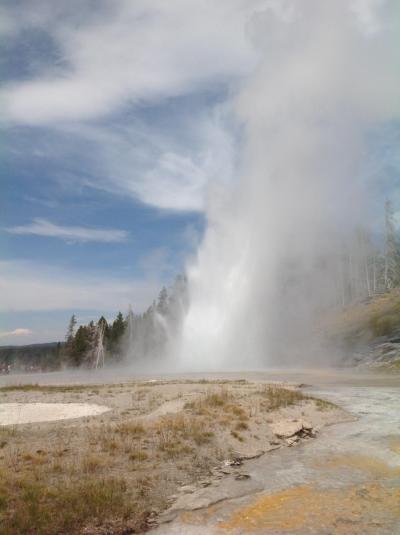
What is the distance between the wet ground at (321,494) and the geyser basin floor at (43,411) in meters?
9.54

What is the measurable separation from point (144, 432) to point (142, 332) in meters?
91.2

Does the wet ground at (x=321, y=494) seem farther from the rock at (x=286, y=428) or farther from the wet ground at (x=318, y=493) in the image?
the rock at (x=286, y=428)

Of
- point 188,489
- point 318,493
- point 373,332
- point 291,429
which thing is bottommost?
point 188,489

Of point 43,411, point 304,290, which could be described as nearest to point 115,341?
point 304,290

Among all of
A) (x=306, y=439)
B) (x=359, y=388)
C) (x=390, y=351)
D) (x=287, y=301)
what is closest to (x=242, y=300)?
(x=390, y=351)

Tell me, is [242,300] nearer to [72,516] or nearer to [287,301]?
[287,301]

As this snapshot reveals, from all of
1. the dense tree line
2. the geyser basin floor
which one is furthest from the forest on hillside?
the geyser basin floor

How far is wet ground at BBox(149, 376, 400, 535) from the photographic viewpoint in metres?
8.43

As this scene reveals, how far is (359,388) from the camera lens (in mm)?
29938

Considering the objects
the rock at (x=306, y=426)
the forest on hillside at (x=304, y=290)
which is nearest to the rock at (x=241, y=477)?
the rock at (x=306, y=426)

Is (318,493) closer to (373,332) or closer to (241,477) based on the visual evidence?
(241,477)

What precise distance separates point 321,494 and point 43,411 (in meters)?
14.8

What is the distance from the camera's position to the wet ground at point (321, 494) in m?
8.43

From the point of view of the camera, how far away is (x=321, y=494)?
10.1m
